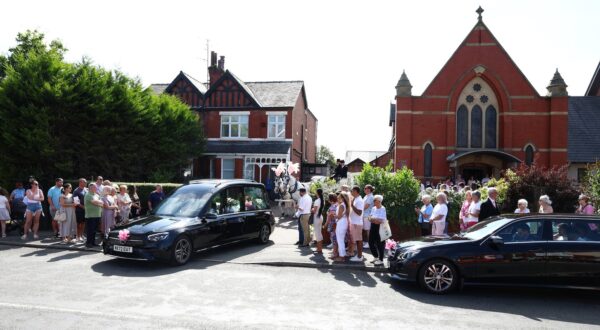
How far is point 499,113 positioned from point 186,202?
23902 millimetres

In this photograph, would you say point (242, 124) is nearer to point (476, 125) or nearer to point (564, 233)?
point (476, 125)

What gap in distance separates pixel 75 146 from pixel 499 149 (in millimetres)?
24805

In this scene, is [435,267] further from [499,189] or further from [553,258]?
[499,189]

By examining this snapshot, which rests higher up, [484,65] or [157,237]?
[484,65]

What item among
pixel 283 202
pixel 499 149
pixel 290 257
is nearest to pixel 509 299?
pixel 290 257

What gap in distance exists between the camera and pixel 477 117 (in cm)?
2777

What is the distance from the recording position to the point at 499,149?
27.4m

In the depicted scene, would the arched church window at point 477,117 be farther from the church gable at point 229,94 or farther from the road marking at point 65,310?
the road marking at point 65,310

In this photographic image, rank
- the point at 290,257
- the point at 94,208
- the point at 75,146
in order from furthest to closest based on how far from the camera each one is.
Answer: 1. the point at 75,146
2. the point at 94,208
3. the point at 290,257

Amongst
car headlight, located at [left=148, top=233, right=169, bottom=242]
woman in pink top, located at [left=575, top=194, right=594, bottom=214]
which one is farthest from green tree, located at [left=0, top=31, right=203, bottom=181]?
woman in pink top, located at [left=575, top=194, right=594, bottom=214]

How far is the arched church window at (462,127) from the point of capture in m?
27.7

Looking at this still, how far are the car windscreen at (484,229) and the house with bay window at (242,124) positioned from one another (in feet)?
68.9

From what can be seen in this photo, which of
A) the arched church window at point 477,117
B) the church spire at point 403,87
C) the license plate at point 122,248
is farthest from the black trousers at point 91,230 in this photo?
the arched church window at point 477,117

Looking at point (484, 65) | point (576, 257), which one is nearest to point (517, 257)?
point (576, 257)
